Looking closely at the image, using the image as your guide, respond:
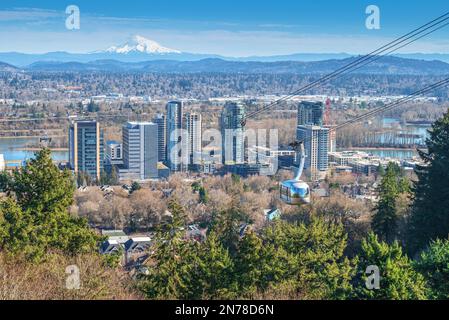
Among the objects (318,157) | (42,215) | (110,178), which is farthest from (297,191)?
(318,157)

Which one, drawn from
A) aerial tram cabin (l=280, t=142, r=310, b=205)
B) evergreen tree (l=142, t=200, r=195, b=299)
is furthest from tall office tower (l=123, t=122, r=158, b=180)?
aerial tram cabin (l=280, t=142, r=310, b=205)

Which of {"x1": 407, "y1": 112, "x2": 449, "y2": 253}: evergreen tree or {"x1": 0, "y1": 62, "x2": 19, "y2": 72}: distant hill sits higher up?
{"x1": 0, "y1": 62, "x2": 19, "y2": 72}: distant hill

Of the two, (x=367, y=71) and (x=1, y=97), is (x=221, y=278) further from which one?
(x=367, y=71)

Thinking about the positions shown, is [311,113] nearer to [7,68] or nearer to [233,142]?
[233,142]

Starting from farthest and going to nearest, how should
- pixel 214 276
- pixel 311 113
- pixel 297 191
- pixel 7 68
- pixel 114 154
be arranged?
pixel 7 68, pixel 311 113, pixel 114 154, pixel 214 276, pixel 297 191

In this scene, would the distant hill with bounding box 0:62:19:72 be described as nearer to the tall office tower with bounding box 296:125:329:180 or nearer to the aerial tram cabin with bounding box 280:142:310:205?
the tall office tower with bounding box 296:125:329:180

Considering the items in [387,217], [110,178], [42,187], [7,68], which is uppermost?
[7,68]
